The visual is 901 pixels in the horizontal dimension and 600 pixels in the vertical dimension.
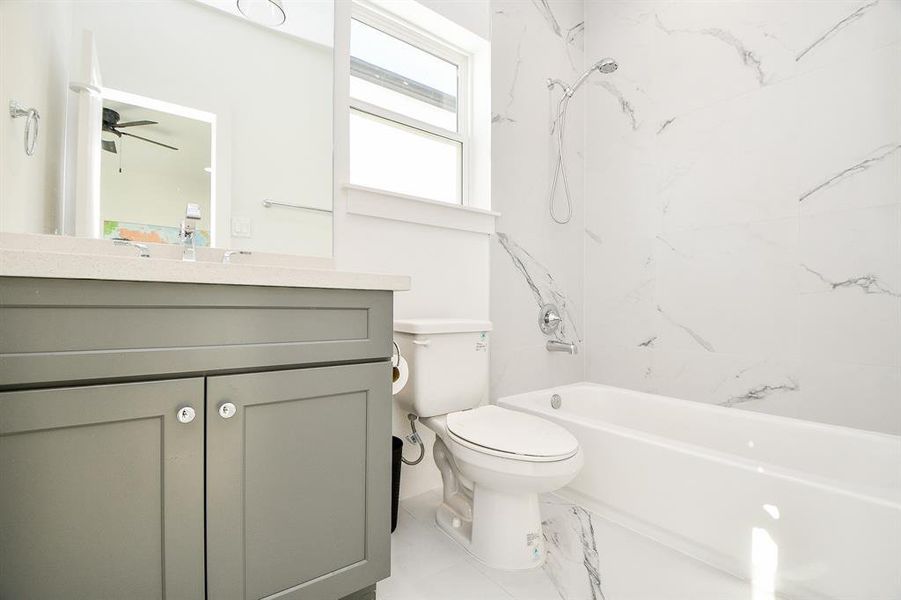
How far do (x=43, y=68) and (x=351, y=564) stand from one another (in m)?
1.52

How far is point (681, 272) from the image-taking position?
7.29 feet

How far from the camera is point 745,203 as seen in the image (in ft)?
6.57

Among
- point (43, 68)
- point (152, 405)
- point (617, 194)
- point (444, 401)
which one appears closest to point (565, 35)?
point (617, 194)

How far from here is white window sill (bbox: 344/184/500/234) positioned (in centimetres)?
177

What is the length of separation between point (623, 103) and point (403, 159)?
1299 millimetres

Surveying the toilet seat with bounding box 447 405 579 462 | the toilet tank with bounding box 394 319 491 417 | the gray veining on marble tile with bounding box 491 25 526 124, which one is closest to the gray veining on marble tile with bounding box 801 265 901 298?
the toilet seat with bounding box 447 405 579 462

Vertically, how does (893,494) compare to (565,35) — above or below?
below

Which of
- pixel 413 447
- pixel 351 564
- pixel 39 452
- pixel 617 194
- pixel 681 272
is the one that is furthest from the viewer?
pixel 617 194

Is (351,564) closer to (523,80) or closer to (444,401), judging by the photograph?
(444,401)

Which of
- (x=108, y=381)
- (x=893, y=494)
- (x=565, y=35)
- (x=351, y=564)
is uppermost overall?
(x=565, y=35)

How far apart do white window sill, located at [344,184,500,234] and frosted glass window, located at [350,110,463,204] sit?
0.18 m

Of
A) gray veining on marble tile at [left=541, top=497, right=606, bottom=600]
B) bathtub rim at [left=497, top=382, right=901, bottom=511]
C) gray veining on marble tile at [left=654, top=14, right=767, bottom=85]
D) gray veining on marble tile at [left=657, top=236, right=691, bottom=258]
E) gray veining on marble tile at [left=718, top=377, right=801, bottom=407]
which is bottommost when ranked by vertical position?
gray veining on marble tile at [left=541, top=497, right=606, bottom=600]

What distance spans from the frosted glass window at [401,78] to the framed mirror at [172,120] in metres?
0.30

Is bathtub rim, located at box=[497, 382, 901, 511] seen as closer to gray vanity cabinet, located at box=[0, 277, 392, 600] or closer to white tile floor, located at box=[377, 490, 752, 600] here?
white tile floor, located at box=[377, 490, 752, 600]
